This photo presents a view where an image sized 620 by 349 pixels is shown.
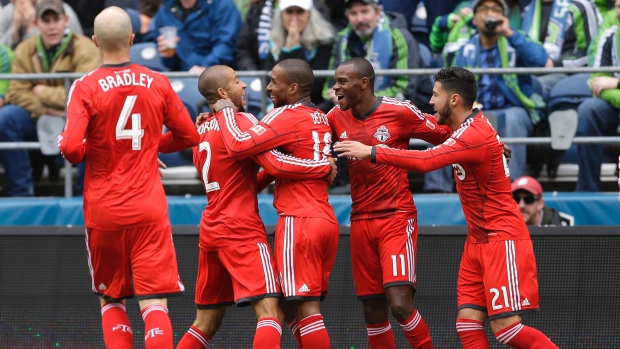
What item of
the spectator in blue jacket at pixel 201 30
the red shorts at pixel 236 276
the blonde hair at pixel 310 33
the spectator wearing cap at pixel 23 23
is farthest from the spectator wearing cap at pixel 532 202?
the spectator wearing cap at pixel 23 23

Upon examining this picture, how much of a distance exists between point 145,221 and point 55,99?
155 inches

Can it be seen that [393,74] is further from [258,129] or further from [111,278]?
[111,278]

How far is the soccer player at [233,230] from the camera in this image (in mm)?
7156

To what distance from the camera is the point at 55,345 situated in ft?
28.4

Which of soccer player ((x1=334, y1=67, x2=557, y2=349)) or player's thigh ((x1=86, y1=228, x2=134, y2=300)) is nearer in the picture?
player's thigh ((x1=86, y1=228, x2=134, y2=300))

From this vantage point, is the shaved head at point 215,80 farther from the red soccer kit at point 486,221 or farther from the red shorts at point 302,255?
the red soccer kit at point 486,221

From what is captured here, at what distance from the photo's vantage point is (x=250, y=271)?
23.6 feet

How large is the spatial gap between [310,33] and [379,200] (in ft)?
11.1

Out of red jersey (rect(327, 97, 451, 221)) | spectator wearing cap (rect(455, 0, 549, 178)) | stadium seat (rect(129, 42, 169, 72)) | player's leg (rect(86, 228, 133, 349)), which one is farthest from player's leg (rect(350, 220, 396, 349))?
stadium seat (rect(129, 42, 169, 72))

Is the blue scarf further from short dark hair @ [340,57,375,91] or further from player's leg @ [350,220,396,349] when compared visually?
player's leg @ [350,220,396,349]

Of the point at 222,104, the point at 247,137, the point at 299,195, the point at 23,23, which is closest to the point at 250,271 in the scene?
the point at 299,195

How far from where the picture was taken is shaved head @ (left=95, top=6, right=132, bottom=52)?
685cm

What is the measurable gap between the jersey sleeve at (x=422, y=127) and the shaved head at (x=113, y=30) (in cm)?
200

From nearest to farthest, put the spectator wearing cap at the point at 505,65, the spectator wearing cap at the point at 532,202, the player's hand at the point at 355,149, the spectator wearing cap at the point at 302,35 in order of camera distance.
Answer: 1. the player's hand at the point at 355,149
2. the spectator wearing cap at the point at 532,202
3. the spectator wearing cap at the point at 505,65
4. the spectator wearing cap at the point at 302,35
